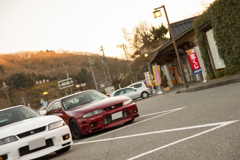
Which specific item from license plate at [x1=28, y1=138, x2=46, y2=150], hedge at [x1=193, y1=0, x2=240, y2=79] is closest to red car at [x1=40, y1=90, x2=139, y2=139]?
license plate at [x1=28, y1=138, x2=46, y2=150]

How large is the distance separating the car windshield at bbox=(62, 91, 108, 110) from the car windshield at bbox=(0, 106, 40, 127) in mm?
1852

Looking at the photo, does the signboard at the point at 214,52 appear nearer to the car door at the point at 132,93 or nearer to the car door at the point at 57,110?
the car door at the point at 132,93

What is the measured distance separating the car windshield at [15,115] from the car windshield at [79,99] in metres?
1.85

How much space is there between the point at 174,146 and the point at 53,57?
445ft

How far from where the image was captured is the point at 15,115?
262 inches

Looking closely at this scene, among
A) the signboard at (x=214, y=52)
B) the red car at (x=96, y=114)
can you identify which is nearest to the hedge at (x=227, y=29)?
the signboard at (x=214, y=52)

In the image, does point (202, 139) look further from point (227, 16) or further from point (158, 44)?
point (158, 44)

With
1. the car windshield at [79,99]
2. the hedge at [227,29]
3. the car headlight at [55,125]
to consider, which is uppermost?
the hedge at [227,29]

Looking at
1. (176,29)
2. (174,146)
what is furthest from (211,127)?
(176,29)

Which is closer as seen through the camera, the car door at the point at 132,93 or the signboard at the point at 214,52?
the signboard at the point at 214,52

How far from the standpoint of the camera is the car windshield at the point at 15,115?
647cm

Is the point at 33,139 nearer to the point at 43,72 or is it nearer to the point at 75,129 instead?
the point at 75,129

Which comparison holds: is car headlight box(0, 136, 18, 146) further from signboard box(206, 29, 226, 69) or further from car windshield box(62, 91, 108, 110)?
signboard box(206, 29, 226, 69)

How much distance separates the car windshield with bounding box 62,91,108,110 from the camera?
8727mm
